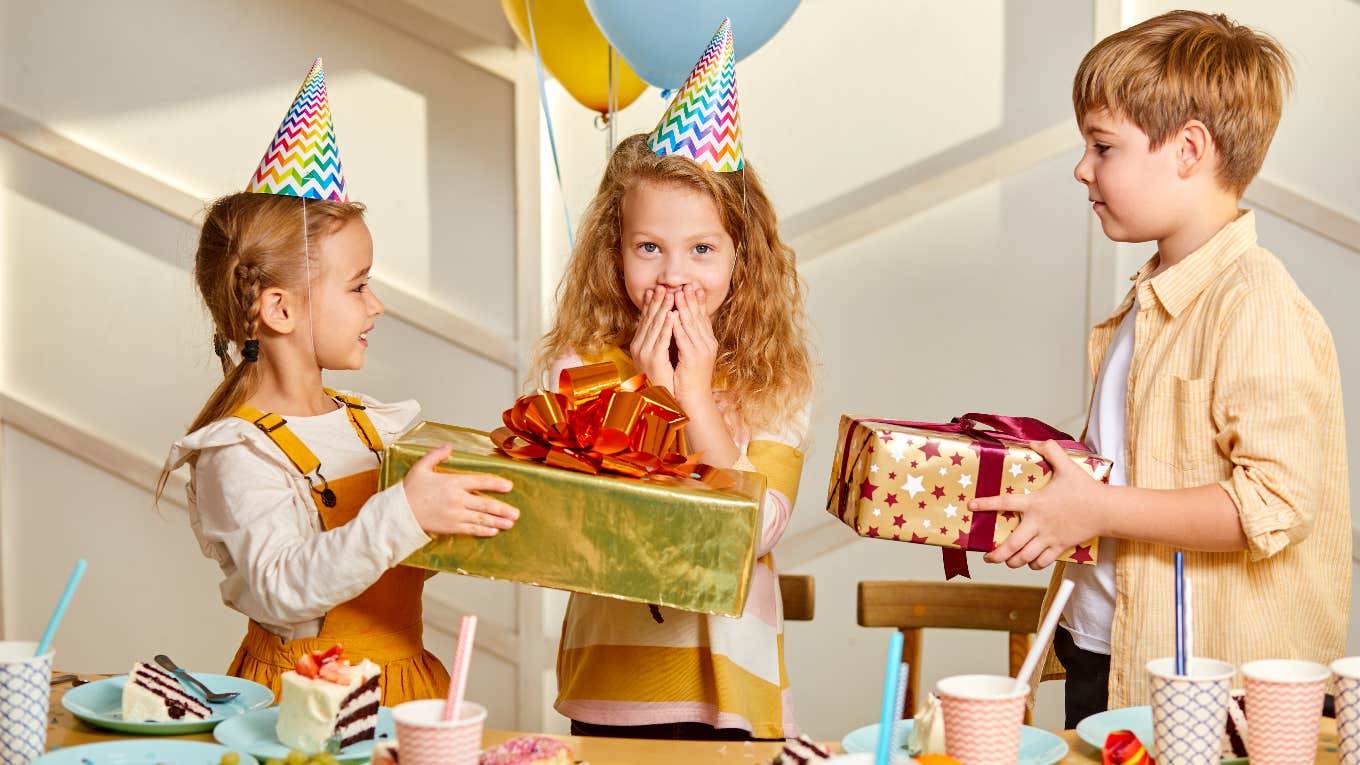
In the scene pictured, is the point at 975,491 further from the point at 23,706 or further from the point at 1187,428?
the point at 23,706

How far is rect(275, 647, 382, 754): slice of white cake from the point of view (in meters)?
1.34

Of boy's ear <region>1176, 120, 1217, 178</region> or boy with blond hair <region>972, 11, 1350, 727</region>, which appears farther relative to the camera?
boy's ear <region>1176, 120, 1217, 178</region>

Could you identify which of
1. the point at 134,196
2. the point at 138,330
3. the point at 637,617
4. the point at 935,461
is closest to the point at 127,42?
the point at 134,196

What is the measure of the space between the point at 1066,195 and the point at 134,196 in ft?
7.49

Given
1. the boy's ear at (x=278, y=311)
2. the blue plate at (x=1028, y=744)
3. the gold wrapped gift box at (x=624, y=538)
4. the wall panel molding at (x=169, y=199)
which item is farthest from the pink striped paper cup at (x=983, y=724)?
the wall panel molding at (x=169, y=199)

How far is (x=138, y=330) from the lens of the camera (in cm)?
342

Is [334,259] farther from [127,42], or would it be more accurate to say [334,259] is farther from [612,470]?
[127,42]

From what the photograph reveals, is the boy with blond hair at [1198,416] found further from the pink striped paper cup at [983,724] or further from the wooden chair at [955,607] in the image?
the pink striped paper cup at [983,724]

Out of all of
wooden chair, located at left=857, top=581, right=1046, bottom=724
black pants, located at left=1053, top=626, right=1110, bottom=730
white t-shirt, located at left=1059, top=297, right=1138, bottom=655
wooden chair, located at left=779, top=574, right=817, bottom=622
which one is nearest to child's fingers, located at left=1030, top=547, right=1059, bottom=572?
white t-shirt, located at left=1059, top=297, right=1138, bottom=655

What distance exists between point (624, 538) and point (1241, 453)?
2.45 feet

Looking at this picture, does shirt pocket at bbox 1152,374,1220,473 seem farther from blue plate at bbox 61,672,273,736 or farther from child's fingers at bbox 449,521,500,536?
blue plate at bbox 61,672,273,736

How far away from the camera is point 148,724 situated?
55.8 inches

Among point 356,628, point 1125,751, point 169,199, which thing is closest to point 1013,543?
point 1125,751

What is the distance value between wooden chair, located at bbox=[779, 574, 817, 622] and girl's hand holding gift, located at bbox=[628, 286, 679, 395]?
46 cm
